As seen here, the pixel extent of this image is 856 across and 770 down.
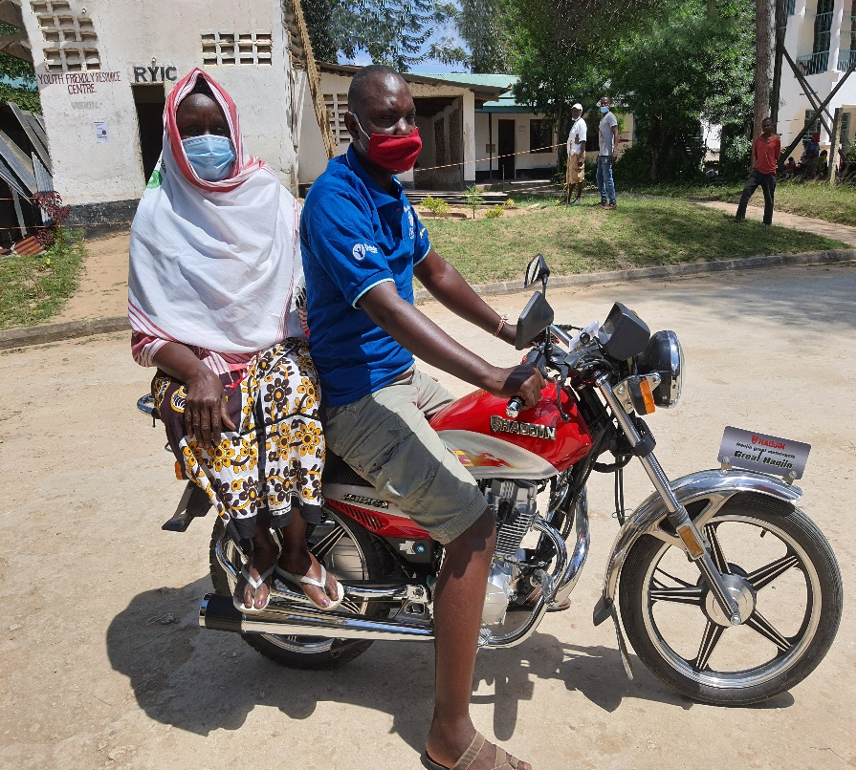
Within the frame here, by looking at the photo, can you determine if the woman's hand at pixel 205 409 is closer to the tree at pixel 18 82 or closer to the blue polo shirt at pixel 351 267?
the blue polo shirt at pixel 351 267

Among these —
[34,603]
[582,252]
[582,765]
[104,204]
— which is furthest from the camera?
[104,204]

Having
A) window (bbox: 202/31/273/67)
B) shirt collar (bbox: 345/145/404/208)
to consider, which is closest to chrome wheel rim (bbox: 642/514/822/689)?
shirt collar (bbox: 345/145/404/208)

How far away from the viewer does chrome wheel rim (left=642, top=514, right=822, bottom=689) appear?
227 cm

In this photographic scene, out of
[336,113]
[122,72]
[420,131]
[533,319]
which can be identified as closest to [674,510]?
[533,319]

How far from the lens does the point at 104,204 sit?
12.6 meters

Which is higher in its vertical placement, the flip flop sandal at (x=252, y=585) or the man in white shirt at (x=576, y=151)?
the man in white shirt at (x=576, y=151)

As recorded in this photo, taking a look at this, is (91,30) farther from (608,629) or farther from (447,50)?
(447,50)

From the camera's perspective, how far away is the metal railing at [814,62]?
2467 centimetres

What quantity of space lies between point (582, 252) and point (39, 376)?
7.39m

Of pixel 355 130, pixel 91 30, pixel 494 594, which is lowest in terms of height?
pixel 494 594

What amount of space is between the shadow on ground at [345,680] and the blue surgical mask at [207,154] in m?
1.80

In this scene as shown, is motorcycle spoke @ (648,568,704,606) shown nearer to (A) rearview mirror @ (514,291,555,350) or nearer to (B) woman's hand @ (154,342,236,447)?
(A) rearview mirror @ (514,291,555,350)

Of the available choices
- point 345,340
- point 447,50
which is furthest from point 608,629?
point 447,50

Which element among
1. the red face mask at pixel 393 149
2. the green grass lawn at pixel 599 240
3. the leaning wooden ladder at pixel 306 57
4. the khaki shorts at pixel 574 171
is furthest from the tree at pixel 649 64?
the red face mask at pixel 393 149
